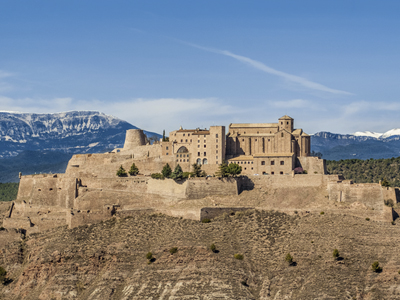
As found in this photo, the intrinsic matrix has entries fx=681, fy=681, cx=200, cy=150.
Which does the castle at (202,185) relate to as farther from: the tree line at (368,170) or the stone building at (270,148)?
the tree line at (368,170)

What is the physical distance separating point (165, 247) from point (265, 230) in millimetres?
13436

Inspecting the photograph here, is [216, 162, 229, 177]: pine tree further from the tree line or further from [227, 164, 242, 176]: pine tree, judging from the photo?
the tree line

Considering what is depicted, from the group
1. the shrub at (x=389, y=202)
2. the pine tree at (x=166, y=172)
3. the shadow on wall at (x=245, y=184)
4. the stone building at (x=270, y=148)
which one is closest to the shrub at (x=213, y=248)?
the shadow on wall at (x=245, y=184)

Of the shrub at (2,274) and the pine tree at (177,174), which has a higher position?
the pine tree at (177,174)

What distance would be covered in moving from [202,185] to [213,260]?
870 inches

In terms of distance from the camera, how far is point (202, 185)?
4038 inches

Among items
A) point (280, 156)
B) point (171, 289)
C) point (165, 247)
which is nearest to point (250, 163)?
point (280, 156)

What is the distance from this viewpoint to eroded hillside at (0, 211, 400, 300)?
252 feet

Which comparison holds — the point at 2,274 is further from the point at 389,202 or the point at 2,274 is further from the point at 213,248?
the point at 389,202

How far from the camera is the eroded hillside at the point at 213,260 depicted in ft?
252

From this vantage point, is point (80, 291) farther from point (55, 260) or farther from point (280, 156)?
point (280, 156)

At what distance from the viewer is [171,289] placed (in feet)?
257

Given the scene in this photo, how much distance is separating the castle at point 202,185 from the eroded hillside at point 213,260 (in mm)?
3634

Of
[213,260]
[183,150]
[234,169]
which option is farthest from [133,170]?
[213,260]
